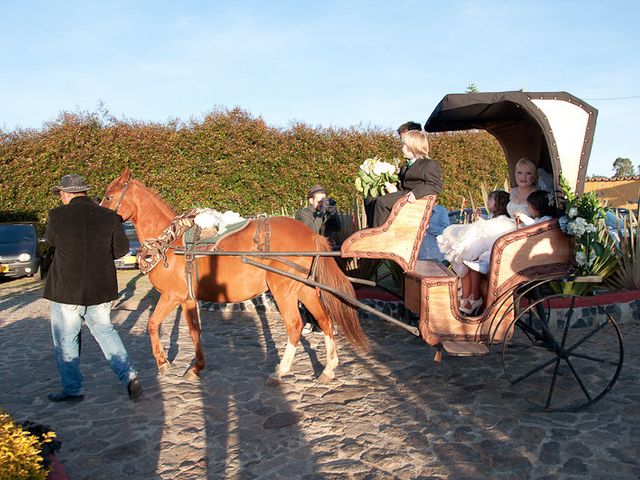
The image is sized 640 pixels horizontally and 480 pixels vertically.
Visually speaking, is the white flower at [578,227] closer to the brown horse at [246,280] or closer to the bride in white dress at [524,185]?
the bride in white dress at [524,185]

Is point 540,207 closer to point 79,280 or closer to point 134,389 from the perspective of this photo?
point 134,389

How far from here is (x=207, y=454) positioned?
146 inches

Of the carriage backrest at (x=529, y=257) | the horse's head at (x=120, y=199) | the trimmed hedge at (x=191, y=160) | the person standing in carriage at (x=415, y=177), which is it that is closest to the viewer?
the carriage backrest at (x=529, y=257)

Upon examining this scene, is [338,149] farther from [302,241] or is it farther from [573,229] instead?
[573,229]

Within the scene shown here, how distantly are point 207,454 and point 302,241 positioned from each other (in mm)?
2325

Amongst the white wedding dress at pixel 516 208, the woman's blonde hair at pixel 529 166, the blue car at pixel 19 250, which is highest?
the woman's blonde hair at pixel 529 166

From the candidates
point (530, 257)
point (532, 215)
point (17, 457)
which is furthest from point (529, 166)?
point (17, 457)

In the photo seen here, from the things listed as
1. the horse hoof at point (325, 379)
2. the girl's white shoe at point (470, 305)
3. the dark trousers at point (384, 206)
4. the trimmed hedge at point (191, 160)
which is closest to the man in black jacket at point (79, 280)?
the horse hoof at point (325, 379)

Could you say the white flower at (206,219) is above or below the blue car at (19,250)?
above

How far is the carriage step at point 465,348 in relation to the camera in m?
4.11

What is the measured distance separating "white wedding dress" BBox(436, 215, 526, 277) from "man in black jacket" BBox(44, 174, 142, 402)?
3.20 m

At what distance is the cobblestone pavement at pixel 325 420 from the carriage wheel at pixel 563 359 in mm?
154

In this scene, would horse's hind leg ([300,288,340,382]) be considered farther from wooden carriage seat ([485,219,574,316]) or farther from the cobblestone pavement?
wooden carriage seat ([485,219,574,316])

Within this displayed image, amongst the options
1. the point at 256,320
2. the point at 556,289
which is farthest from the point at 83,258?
the point at 556,289
